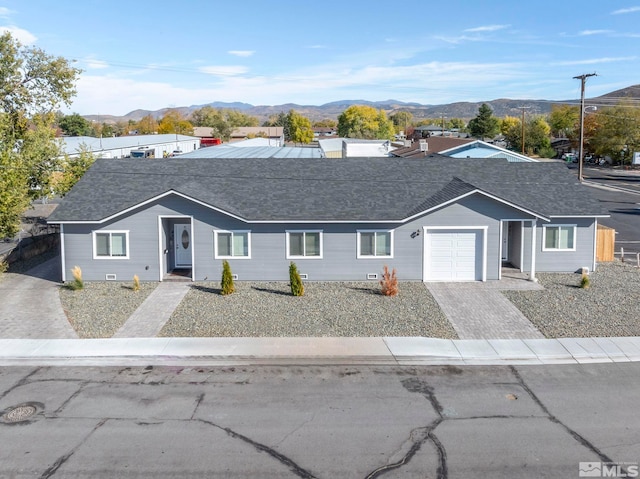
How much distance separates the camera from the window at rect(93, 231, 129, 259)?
24.1m

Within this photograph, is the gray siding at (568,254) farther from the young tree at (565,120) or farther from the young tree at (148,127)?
the young tree at (148,127)

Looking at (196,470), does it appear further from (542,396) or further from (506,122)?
(506,122)

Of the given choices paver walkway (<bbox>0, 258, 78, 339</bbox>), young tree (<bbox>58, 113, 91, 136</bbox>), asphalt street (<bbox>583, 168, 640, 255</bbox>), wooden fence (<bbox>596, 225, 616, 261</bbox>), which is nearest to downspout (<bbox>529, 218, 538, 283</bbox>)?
wooden fence (<bbox>596, 225, 616, 261</bbox>)

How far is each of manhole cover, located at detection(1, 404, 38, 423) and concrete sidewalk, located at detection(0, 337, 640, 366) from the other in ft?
9.37

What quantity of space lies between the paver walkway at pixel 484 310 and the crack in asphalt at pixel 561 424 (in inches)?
121

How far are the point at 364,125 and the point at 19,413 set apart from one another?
Result: 124 m

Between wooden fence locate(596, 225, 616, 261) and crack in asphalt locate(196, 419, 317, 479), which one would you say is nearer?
crack in asphalt locate(196, 419, 317, 479)

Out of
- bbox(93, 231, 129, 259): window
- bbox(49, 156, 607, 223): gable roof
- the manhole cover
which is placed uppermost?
bbox(49, 156, 607, 223): gable roof

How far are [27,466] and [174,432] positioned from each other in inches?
105

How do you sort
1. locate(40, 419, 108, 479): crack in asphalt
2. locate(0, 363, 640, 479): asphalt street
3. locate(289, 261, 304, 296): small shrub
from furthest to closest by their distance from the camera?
locate(289, 261, 304, 296): small shrub < locate(0, 363, 640, 479): asphalt street < locate(40, 419, 108, 479): crack in asphalt

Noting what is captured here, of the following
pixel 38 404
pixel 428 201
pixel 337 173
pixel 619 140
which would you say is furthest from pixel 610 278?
pixel 619 140

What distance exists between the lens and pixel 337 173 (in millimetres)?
27766

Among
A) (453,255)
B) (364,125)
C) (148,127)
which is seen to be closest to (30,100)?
(453,255)

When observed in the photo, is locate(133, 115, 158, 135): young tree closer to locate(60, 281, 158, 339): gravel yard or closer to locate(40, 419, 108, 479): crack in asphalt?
locate(60, 281, 158, 339): gravel yard
